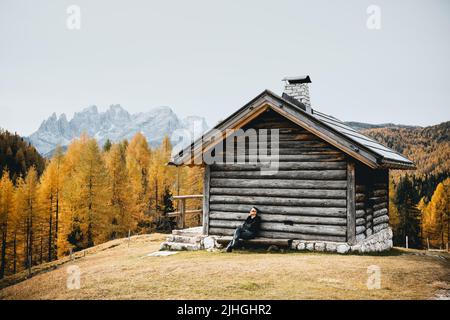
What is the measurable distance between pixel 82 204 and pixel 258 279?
101 ft

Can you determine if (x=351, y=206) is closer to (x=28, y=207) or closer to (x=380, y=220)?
(x=380, y=220)

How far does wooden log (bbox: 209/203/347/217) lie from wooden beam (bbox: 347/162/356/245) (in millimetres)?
211

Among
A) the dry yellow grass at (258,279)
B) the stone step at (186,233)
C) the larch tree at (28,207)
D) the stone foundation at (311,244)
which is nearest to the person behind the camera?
the dry yellow grass at (258,279)

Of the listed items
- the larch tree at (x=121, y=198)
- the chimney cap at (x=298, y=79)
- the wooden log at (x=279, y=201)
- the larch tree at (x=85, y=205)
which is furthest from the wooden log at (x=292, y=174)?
the larch tree at (x=121, y=198)

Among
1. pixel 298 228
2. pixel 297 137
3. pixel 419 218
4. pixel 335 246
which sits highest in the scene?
pixel 297 137

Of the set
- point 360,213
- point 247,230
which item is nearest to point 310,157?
point 360,213

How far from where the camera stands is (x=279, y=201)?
41.1 feet

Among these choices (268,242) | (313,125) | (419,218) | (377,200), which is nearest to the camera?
(313,125)

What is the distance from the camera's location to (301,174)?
1229 cm

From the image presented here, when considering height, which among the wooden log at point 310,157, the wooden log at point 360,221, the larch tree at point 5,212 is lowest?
the larch tree at point 5,212

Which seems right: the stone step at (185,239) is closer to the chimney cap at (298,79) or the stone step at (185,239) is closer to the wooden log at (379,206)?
the wooden log at (379,206)

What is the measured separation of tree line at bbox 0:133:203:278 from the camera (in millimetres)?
35719

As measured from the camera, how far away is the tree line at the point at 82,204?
1406 inches
